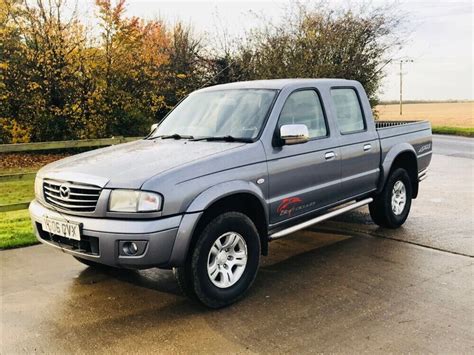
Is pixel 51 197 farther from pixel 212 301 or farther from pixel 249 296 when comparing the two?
pixel 249 296

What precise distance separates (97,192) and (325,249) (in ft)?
9.78

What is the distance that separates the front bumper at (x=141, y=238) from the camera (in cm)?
355

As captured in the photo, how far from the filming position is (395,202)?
649 cm

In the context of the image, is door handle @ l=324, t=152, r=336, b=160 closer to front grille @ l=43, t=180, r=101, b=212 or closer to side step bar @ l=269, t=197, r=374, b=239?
side step bar @ l=269, t=197, r=374, b=239

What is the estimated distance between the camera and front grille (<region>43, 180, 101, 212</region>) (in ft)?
12.3

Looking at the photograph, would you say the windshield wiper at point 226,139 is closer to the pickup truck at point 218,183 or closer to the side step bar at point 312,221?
the pickup truck at point 218,183

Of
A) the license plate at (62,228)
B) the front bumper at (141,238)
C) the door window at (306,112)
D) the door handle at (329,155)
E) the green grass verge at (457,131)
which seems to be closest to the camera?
the front bumper at (141,238)

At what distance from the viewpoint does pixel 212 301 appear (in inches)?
155

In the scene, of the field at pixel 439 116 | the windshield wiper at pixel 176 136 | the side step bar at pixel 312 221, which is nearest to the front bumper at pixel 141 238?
the side step bar at pixel 312 221

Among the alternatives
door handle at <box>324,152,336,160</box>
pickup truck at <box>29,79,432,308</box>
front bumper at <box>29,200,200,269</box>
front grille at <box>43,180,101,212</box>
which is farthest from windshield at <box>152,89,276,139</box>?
front grille at <box>43,180,101,212</box>

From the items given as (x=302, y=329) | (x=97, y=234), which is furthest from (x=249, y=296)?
(x=97, y=234)

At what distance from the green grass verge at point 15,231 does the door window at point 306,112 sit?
3561 millimetres

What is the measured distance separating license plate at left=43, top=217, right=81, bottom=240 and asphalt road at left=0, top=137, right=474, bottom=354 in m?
0.65

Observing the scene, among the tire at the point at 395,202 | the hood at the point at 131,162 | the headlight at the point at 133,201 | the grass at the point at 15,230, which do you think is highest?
the hood at the point at 131,162
